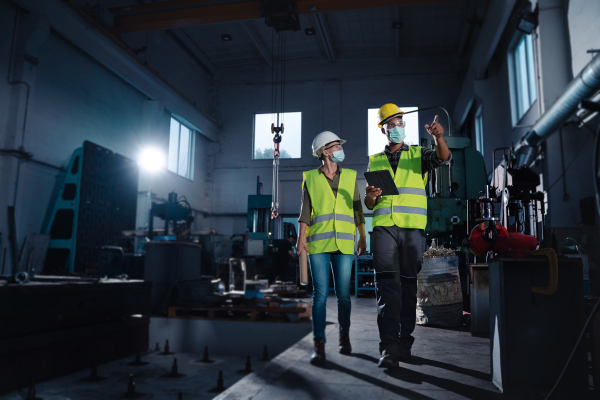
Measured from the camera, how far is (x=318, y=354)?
2.85 meters

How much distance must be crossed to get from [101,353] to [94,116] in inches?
315

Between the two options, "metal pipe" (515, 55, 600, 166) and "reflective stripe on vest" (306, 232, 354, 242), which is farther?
"metal pipe" (515, 55, 600, 166)

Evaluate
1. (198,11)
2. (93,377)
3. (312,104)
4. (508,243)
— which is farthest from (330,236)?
(312,104)

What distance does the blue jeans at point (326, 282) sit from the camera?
3088 mm

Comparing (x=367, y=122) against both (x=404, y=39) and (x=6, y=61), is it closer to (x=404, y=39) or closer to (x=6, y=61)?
(x=404, y=39)

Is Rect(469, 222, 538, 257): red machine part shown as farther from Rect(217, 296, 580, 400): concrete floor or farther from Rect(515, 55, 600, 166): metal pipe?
Rect(515, 55, 600, 166): metal pipe

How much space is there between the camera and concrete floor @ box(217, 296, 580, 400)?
7.00 ft

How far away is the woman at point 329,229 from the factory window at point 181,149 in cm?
1223

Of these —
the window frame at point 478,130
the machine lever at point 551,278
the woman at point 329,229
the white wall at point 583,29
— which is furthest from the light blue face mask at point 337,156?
the window frame at point 478,130

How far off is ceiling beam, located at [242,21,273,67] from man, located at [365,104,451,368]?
11.8 m

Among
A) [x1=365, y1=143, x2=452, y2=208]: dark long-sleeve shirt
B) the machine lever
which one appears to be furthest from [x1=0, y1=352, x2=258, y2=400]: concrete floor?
the machine lever

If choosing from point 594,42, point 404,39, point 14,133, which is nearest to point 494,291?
point 594,42

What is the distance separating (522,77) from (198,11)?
7642 millimetres

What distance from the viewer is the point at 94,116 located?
11023 millimetres
